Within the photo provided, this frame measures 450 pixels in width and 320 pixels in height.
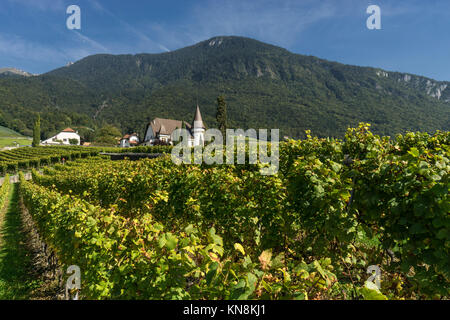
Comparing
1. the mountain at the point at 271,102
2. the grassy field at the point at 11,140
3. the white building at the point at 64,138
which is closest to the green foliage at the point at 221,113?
the mountain at the point at 271,102

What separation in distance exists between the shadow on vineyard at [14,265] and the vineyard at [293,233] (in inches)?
96.3

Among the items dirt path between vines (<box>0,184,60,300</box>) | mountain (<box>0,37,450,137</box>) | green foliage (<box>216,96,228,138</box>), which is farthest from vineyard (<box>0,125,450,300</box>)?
mountain (<box>0,37,450,137</box>)

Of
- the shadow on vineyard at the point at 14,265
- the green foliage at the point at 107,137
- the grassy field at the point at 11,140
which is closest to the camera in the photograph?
the shadow on vineyard at the point at 14,265

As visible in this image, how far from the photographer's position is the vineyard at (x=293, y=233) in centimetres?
143

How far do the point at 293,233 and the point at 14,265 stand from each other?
8.11 metres

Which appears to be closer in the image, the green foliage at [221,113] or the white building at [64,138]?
the green foliage at [221,113]

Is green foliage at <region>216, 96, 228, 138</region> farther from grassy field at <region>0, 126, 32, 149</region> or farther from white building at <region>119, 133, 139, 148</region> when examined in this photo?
grassy field at <region>0, 126, 32, 149</region>

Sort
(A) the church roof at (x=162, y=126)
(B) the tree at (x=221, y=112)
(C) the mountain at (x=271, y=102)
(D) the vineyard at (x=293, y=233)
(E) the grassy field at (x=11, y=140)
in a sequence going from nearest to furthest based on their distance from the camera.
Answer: (D) the vineyard at (x=293, y=233) < (B) the tree at (x=221, y=112) < (A) the church roof at (x=162, y=126) < (E) the grassy field at (x=11, y=140) < (C) the mountain at (x=271, y=102)

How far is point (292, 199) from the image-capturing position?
3.07 meters

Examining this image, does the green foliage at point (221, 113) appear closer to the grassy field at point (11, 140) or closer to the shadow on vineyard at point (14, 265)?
the shadow on vineyard at point (14, 265)

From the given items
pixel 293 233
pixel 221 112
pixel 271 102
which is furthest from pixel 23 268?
pixel 271 102

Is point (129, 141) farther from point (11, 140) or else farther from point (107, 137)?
point (11, 140)

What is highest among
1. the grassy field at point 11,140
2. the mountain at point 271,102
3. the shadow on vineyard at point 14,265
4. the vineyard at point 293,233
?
the mountain at point 271,102

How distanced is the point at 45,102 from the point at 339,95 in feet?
705
